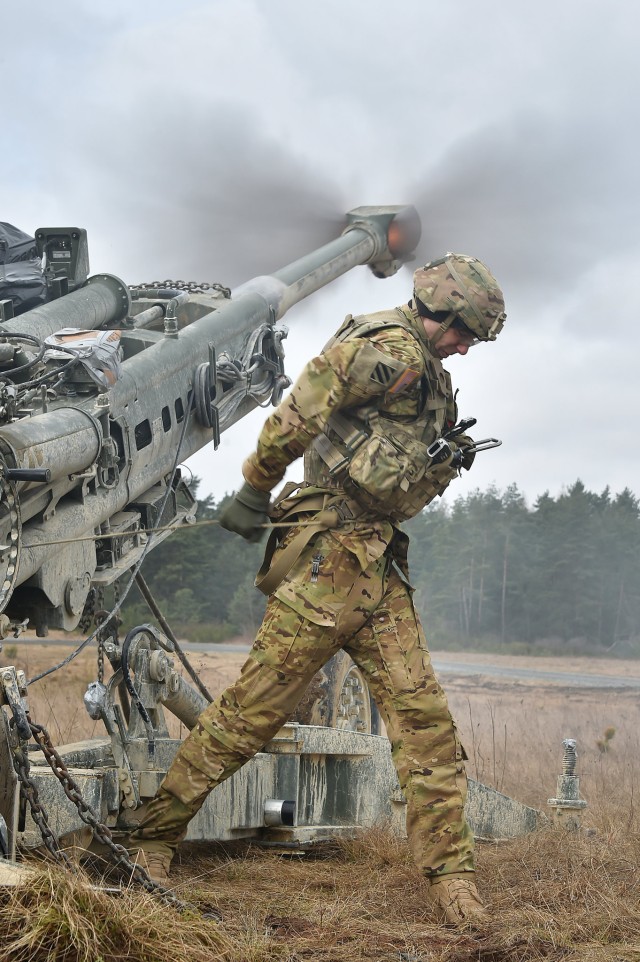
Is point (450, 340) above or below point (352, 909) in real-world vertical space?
above

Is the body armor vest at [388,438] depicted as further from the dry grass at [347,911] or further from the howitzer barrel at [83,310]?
the howitzer barrel at [83,310]

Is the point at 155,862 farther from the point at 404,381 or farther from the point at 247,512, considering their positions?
the point at 404,381

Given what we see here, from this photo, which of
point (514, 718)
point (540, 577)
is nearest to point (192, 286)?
point (514, 718)

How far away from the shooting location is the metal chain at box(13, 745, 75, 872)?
404cm

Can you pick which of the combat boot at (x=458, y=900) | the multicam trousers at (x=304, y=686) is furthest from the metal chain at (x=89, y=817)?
the combat boot at (x=458, y=900)

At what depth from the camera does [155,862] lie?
5.05m

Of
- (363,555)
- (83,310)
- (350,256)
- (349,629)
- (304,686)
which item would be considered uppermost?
(350,256)

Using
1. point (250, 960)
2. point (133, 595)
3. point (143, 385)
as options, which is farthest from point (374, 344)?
point (133, 595)

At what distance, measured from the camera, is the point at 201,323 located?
757cm

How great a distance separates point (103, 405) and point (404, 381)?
5.20 ft

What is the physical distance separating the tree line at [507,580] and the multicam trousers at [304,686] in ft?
83.4

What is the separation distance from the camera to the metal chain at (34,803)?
13.3 ft

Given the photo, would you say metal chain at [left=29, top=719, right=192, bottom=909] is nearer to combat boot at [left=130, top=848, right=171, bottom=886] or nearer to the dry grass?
the dry grass

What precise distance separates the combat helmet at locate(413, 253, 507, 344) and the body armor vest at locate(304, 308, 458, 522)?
13cm
